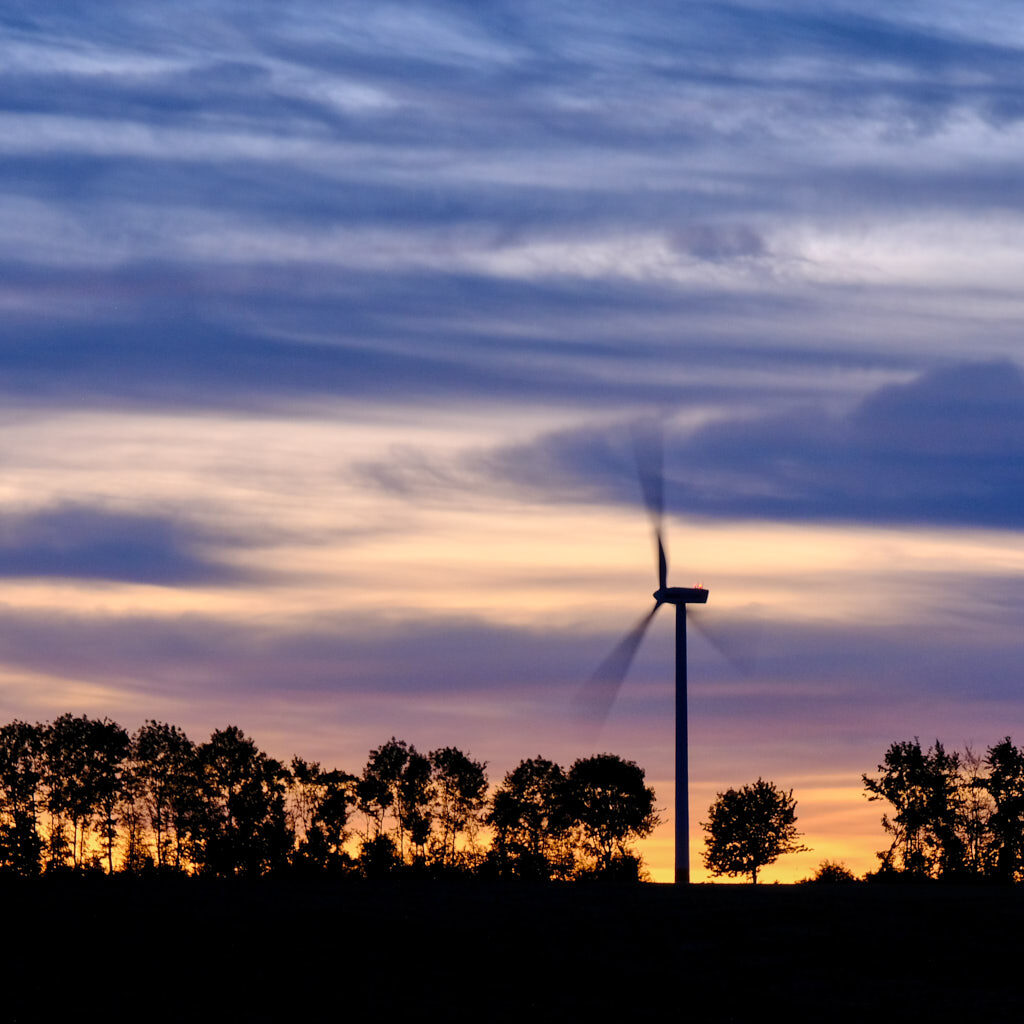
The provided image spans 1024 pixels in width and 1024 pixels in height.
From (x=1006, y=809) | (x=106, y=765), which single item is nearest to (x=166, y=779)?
(x=106, y=765)

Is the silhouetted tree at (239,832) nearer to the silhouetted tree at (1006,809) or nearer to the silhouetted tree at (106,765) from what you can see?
the silhouetted tree at (106,765)

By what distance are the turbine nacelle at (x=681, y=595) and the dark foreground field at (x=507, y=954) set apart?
2595cm

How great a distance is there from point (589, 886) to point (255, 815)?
3619 inches

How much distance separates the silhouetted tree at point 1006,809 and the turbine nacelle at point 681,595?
69622 mm

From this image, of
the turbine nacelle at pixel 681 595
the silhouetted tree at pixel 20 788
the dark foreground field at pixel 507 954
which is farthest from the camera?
the silhouetted tree at pixel 20 788

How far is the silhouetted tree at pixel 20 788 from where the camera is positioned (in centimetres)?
18112

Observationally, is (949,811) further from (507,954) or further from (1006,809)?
(507,954)

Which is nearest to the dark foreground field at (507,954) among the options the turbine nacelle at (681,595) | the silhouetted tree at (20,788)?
the turbine nacelle at (681,595)

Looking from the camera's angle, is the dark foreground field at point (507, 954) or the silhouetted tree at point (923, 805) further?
the silhouetted tree at point (923, 805)

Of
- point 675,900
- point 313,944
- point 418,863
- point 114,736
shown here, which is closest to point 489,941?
point 313,944

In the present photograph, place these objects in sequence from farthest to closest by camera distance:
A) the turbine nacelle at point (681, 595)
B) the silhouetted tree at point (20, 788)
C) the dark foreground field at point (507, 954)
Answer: the silhouetted tree at point (20, 788) < the turbine nacelle at point (681, 595) < the dark foreground field at point (507, 954)

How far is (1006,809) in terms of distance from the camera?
188m

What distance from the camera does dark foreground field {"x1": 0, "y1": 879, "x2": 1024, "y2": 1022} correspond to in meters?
73.6

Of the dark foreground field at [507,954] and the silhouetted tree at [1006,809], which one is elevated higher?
the silhouetted tree at [1006,809]
